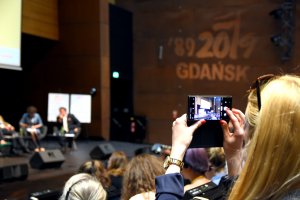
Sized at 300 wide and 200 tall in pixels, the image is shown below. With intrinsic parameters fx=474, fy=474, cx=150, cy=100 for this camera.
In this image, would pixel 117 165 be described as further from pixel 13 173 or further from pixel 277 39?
pixel 277 39

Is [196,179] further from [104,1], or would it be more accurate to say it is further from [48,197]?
[104,1]

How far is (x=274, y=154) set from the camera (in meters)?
0.88

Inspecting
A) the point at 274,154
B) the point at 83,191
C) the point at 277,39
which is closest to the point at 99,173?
the point at 83,191

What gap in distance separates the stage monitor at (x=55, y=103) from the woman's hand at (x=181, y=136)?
11.2 meters

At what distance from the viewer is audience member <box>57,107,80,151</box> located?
1070 centimetres

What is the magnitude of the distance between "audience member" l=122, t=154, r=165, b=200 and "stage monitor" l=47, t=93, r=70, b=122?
1002 centimetres

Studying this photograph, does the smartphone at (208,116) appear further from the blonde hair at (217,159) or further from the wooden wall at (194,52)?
the wooden wall at (194,52)

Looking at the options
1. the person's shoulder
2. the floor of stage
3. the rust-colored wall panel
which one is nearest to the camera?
the person's shoulder

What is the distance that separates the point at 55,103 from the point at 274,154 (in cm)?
1185

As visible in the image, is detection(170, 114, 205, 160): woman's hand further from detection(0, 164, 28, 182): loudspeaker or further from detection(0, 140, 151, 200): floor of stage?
detection(0, 164, 28, 182): loudspeaker

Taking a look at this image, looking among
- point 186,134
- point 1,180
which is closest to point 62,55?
point 1,180

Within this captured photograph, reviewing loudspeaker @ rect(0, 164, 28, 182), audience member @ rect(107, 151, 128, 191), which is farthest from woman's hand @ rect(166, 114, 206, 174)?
loudspeaker @ rect(0, 164, 28, 182)

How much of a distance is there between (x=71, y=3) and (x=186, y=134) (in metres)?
12.6

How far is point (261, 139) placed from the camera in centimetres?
90
